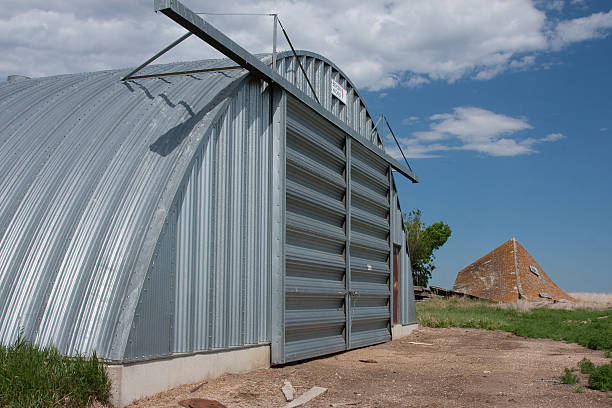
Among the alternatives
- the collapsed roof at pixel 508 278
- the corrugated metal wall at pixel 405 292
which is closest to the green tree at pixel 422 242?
the collapsed roof at pixel 508 278

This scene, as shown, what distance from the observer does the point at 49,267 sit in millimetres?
8141

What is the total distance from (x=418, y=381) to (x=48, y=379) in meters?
5.89

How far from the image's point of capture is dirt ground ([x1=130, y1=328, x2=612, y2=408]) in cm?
823

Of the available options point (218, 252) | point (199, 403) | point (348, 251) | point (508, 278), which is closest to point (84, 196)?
point (218, 252)

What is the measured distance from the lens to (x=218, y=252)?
30.9 ft

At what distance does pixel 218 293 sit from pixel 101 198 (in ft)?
7.26

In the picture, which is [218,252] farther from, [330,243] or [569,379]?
[569,379]

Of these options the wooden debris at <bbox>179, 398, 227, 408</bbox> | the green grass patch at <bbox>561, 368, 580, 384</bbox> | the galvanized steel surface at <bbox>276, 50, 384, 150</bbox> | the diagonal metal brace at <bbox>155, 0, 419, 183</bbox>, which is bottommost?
the wooden debris at <bbox>179, 398, 227, 408</bbox>

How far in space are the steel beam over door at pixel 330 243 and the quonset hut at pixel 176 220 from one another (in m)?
0.05

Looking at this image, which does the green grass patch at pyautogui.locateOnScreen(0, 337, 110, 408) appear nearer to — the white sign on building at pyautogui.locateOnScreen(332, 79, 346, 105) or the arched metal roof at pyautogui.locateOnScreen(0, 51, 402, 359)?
the arched metal roof at pyautogui.locateOnScreen(0, 51, 402, 359)

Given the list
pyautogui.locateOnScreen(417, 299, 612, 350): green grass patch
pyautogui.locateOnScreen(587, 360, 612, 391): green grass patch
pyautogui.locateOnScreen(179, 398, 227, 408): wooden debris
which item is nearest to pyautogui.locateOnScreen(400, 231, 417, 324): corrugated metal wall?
pyautogui.locateOnScreen(417, 299, 612, 350): green grass patch

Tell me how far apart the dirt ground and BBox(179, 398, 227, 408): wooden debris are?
185mm

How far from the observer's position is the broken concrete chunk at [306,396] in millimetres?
8031

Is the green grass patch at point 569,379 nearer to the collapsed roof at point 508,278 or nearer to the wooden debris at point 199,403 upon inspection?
the wooden debris at point 199,403
